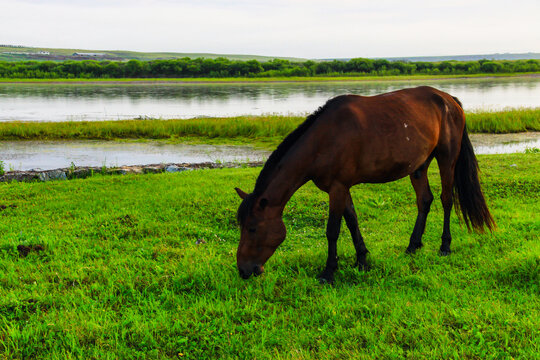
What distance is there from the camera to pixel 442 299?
13.7 feet

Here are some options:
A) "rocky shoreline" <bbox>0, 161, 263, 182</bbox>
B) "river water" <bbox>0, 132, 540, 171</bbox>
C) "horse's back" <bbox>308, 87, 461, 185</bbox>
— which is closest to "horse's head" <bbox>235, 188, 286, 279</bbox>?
"horse's back" <bbox>308, 87, 461, 185</bbox>

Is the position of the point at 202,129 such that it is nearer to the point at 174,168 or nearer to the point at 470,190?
the point at 174,168

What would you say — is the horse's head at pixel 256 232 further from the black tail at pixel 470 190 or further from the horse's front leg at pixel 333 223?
the black tail at pixel 470 190

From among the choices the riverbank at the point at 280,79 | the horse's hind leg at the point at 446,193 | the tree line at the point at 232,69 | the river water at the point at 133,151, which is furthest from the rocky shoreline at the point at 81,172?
the tree line at the point at 232,69

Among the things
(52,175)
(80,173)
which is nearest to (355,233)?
(80,173)

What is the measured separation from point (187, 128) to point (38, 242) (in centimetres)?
1829

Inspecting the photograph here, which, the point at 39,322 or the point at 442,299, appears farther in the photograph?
the point at 442,299

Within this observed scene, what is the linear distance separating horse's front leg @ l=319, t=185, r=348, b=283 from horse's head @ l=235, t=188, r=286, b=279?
58 cm

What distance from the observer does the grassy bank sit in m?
22.6

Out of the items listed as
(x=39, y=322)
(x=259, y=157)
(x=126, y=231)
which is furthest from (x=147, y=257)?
(x=259, y=157)

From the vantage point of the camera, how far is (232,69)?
332ft

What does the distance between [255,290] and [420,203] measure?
8.96 feet

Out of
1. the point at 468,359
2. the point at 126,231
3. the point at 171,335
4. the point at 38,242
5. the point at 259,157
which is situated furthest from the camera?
the point at 259,157

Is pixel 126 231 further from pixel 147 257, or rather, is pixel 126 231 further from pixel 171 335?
pixel 171 335
